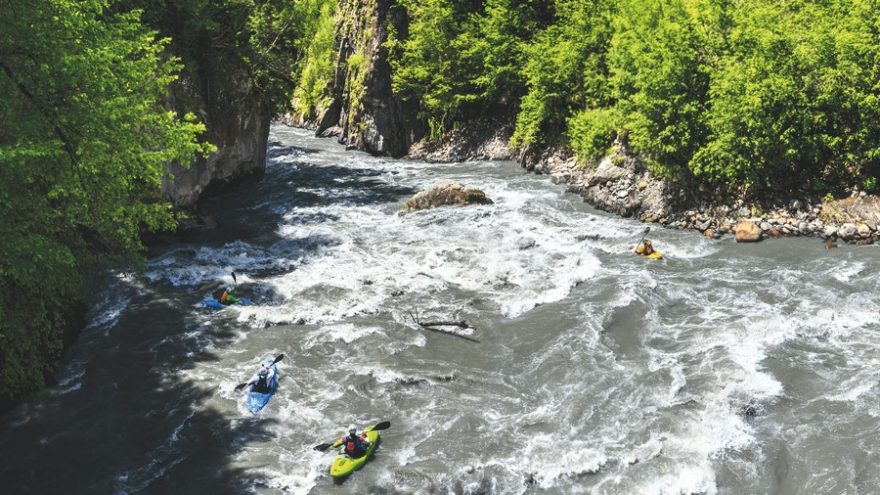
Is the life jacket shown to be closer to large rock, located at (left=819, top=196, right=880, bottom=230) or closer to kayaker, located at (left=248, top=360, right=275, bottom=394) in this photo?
kayaker, located at (left=248, top=360, right=275, bottom=394)

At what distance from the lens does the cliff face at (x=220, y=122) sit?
25.7m

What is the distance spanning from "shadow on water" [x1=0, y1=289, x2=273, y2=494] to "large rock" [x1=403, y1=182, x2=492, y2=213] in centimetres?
1299

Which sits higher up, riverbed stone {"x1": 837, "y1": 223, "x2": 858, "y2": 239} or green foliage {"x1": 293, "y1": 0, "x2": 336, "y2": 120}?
green foliage {"x1": 293, "y1": 0, "x2": 336, "y2": 120}

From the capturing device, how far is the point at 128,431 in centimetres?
1238

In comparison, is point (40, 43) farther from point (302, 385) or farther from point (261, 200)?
point (261, 200)

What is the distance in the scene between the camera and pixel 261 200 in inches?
1196

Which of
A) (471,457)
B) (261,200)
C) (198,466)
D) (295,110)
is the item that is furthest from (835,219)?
(295,110)

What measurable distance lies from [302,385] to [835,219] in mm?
17513

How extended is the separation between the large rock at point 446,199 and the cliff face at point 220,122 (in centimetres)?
938

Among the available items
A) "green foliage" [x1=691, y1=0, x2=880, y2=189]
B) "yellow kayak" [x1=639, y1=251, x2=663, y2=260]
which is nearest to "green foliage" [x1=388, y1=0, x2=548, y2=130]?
"green foliage" [x1=691, y1=0, x2=880, y2=189]

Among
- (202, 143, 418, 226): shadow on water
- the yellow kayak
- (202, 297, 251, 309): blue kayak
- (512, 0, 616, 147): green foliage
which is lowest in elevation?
(202, 297, 251, 309): blue kayak

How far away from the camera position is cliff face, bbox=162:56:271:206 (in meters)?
25.7

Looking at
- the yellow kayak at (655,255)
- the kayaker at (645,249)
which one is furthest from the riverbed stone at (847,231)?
the kayaker at (645,249)

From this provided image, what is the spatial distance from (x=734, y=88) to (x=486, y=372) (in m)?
13.6
